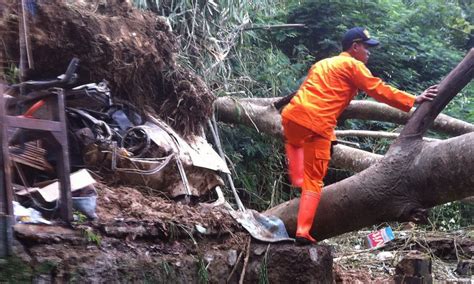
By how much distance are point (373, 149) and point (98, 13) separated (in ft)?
14.1

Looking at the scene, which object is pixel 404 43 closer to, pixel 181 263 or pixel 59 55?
pixel 59 55

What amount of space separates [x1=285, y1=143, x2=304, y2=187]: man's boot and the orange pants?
24 cm

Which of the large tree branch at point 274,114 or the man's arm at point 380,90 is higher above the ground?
the man's arm at point 380,90

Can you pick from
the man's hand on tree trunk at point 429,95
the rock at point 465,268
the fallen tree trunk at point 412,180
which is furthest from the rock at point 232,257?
the rock at point 465,268

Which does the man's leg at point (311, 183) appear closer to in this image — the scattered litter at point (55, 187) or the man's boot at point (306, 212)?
the man's boot at point (306, 212)

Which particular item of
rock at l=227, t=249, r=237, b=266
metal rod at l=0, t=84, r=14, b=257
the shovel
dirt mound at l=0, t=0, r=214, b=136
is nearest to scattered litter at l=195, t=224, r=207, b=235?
rock at l=227, t=249, r=237, b=266

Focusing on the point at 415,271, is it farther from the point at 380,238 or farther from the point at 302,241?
the point at 380,238

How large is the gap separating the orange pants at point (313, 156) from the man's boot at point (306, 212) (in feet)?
0.15

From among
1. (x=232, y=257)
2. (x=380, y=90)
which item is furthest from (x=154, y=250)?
(x=380, y=90)

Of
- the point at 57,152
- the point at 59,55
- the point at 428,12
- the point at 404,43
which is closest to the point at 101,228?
the point at 57,152

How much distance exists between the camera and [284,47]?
9.90 m

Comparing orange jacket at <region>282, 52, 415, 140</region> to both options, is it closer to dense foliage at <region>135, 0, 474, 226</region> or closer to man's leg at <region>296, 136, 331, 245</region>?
man's leg at <region>296, 136, 331, 245</region>

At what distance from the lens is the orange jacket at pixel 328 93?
176 inches

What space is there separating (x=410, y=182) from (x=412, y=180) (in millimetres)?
26
